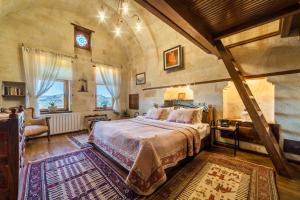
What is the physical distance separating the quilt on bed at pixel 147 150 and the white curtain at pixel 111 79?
308 cm

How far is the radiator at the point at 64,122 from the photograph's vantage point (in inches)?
165

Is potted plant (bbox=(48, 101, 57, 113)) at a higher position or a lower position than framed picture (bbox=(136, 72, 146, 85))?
lower

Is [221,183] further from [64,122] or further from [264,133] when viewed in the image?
[64,122]

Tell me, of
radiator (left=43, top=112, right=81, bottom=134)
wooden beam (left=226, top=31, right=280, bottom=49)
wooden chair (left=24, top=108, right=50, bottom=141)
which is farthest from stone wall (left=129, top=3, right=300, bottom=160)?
wooden chair (left=24, top=108, right=50, bottom=141)

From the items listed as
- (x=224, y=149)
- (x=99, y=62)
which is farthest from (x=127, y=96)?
(x=224, y=149)

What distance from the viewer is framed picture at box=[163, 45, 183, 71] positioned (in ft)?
13.1

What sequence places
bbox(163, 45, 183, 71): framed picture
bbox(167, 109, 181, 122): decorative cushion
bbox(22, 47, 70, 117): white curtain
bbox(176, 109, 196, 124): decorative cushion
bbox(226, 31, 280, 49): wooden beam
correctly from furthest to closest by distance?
bbox(163, 45, 183, 71): framed picture < bbox(22, 47, 70, 117): white curtain < bbox(167, 109, 181, 122): decorative cushion < bbox(176, 109, 196, 124): decorative cushion < bbox(226, 31, 280, 49): wooden beam

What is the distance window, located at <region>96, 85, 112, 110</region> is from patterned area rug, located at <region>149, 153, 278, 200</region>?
→ 4.16m

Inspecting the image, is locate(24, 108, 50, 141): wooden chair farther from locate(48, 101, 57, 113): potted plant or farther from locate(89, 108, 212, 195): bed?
locate(89, 108, 212, 195): bed

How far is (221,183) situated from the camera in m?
1.77

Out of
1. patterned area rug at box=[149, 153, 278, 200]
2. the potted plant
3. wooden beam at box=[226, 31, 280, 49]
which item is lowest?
patterned area rug at box=[149, 153, 278, 200]

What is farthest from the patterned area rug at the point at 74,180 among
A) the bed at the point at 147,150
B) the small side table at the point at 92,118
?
the small side table at the point at 92,118

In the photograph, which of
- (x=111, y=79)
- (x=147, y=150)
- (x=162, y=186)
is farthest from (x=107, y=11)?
(x=162, y=186)

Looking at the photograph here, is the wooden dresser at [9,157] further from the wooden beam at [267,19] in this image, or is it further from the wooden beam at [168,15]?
the wooden beam at [267,19]
